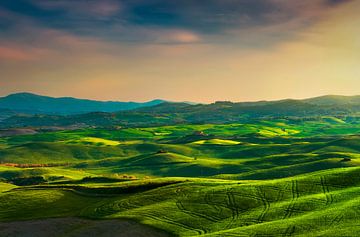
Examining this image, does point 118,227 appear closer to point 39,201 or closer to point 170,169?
point 39,201

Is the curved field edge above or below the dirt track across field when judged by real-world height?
above

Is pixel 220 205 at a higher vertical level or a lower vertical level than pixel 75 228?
higher

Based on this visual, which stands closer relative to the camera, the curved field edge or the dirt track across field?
the curved field edge

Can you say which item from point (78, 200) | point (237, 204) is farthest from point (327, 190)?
point (78, 200)

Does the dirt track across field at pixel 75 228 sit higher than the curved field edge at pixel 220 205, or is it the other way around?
the curved field edge at pixel 220 205

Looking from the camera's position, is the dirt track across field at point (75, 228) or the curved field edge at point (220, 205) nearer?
the curved field edge at point (220, 205)
